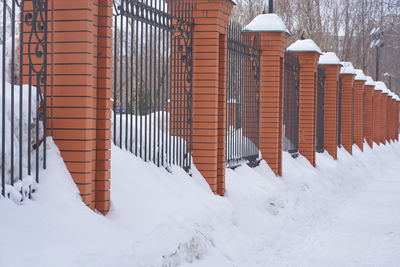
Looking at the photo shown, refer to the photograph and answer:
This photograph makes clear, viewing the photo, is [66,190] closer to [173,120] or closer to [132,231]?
[132,231]

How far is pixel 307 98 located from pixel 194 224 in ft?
29.0

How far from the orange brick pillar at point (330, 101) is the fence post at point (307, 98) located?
2.83 metres

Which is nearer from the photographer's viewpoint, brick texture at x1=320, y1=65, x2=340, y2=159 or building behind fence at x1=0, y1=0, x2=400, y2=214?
building behind fence at x1=0, y1=0, x2=400, y2=214

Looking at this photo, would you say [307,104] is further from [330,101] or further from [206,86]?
[206,86]

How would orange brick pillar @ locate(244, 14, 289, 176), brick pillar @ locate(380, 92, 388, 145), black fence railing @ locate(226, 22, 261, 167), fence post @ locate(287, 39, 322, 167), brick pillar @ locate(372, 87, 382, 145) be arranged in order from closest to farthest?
black fence railing @ locate(226, 22, 261, 167) < orange brick pillar @ locate(244, 14, 289, 176) < fence post @ locate(287, 39, 322, 167) < brick pillar @ locate(372, 87, 382, 145) < brick pillar @ locate(380, 92, 388, 145)

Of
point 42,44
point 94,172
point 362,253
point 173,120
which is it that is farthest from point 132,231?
point 362,253

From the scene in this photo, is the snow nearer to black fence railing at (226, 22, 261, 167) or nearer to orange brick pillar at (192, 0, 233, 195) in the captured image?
black fence railing at (226, 22, 261, 167)

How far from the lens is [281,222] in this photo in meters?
8.73

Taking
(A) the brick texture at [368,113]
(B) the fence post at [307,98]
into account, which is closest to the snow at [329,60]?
(B) the fence post at [307,98]

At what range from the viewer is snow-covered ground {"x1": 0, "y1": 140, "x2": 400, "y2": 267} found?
14.5 ft

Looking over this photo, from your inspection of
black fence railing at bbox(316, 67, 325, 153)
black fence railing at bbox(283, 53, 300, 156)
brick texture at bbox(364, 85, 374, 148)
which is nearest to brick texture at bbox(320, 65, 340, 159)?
black fence railing at bbox(316, 67, 325, 153)

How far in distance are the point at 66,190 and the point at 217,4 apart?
3693 millimetres

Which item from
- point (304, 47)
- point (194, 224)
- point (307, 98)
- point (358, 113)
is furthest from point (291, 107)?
point (358, 113)

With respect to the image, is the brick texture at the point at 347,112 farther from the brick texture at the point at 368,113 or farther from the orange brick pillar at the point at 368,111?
the brick texture at the point at 368,113
